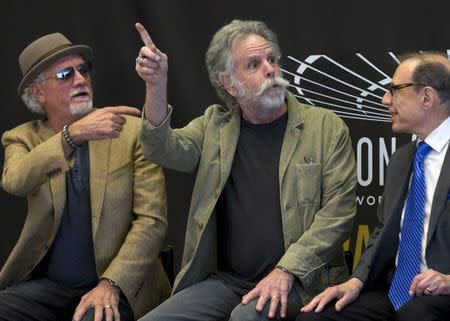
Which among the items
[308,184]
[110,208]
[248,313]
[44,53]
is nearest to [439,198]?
[308,184]

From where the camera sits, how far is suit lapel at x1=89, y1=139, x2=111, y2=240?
3.98 meters

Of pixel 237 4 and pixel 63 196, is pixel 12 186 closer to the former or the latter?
pixel 63 196

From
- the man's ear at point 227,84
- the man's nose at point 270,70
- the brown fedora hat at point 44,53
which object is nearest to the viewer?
the man's nose at point 270,70

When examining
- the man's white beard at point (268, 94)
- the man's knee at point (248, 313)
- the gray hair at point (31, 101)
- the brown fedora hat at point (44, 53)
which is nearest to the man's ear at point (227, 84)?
the man's white beard at point (268, 94)

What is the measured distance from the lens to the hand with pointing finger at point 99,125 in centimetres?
387

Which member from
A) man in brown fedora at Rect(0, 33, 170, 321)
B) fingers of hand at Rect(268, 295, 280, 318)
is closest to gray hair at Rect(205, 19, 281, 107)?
man in brown fedora at Rect(0, 33, 170, 321)

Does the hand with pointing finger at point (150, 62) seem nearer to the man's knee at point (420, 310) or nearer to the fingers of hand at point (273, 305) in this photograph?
the fingers of hand at point (273, 305)

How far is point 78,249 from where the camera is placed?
404 cm

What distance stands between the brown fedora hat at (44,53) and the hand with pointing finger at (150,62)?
0.69 m

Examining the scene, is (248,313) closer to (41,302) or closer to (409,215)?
(409,215)

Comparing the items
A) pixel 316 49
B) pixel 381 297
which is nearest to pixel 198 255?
pixel 381 297

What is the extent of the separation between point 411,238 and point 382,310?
→ 291 millimetres

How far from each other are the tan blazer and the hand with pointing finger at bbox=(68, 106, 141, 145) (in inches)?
3.4

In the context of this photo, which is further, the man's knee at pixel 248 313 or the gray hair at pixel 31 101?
the gray hair at pixel 31 101
